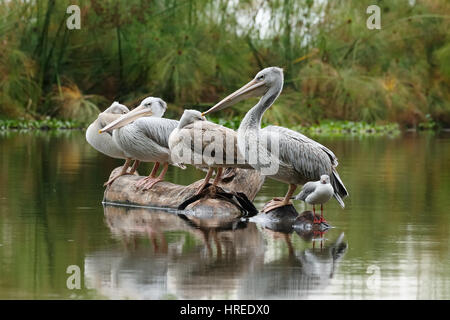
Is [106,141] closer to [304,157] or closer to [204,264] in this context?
[304,157]

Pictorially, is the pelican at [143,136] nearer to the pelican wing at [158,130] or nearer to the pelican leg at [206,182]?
the pelican wing at [158,130]

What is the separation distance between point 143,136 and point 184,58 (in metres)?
17.6

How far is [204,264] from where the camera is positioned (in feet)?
21.8

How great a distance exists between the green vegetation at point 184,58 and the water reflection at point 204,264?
18.9m

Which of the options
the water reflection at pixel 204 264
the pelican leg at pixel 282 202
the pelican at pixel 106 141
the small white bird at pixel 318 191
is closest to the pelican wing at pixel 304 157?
the pelican leg at pixel 282 202

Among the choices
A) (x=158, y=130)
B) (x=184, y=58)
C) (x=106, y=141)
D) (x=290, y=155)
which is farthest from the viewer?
(x=184, y=58)

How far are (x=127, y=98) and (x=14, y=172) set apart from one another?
48.6 feet

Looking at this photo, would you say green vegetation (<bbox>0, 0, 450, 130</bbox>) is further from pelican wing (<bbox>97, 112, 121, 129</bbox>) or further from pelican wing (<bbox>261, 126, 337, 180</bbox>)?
pelican wing (<bbox>261, 126, 337, 180</bbox>)

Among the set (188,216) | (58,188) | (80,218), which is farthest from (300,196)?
(58,188)

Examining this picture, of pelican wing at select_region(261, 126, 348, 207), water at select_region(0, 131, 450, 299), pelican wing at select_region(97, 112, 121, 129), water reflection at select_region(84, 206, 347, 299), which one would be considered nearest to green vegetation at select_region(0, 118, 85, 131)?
water at select_region(0, 131, 450, 299)

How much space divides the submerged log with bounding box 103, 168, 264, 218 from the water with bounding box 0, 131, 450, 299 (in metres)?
0.24

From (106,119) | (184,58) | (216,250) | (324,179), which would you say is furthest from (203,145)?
(184,58)

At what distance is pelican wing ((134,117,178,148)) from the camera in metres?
10.2
